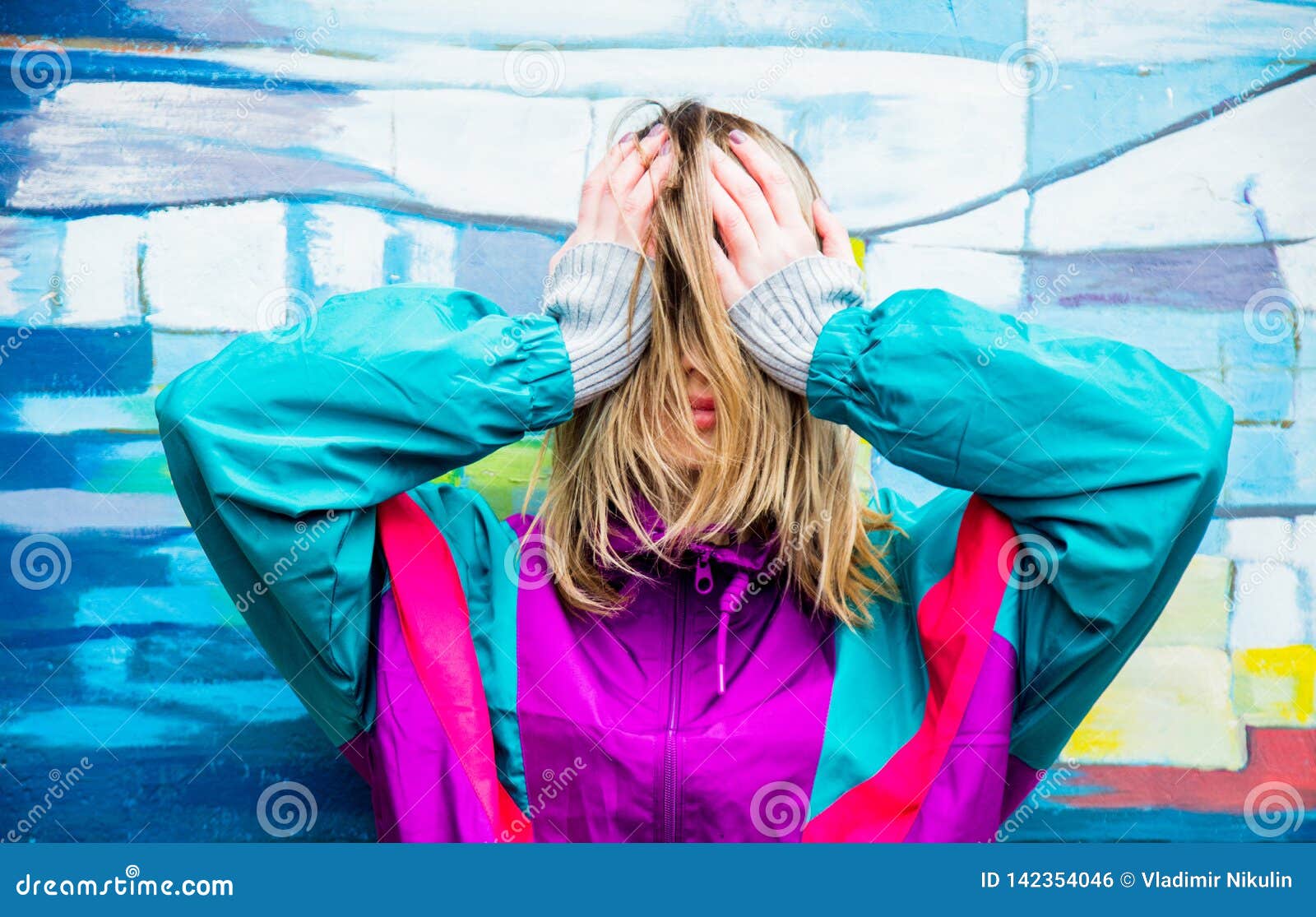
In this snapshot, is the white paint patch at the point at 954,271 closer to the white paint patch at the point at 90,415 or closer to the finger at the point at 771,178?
the finger at the point at 771,178

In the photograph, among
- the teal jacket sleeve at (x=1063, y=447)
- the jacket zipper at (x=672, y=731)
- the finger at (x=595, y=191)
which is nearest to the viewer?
the teal jacket sleeve at (x=1063, y=447)

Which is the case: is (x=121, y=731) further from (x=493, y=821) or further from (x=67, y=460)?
(x=493, y=821)

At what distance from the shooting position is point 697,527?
1.81 m

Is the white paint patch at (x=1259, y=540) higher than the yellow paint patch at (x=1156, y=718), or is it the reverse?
the white paint patch at (x=1259, y=540)

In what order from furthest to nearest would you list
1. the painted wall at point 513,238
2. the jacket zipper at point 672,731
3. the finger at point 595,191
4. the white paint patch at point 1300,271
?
the white paint patch at point 1300,271 → the painted wall at point 513,238 → the finger at point 595,191 → the jacket zipper at point 672,731

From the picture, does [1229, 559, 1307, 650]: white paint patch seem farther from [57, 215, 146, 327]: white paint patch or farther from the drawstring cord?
[57, 215, 146, 327]: white paint patch

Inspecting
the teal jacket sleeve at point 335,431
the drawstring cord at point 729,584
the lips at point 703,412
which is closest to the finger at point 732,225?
the lips at point 703,412

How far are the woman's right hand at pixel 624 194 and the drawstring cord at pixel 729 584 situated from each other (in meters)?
0.50

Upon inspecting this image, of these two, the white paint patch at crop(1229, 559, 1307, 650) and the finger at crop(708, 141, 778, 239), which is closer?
the finger at crop(708, 141, 778, 239)

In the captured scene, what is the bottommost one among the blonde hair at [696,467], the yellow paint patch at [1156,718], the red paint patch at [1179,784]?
the red paint patch at [1179,784]

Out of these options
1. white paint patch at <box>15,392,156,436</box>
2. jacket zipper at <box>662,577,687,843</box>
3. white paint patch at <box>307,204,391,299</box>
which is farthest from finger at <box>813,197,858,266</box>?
white paint patch at <box>15,392,156,436</box>

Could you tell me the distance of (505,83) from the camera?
241cm

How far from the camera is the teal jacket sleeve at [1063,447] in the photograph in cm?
157

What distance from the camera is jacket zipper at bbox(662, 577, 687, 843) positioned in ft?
5.56
